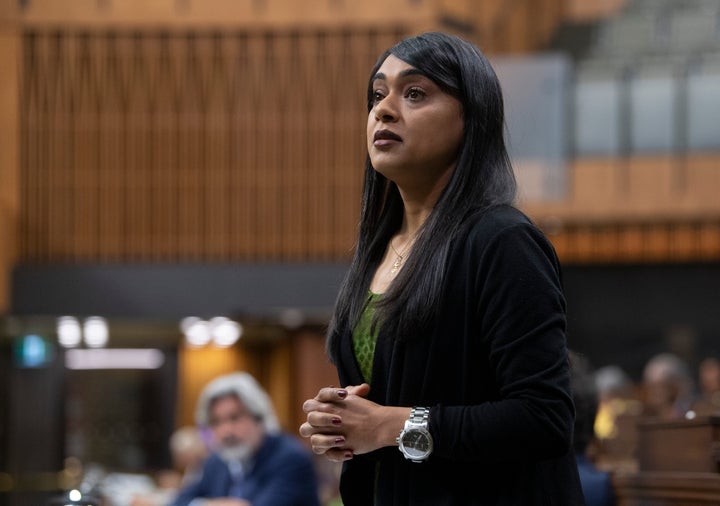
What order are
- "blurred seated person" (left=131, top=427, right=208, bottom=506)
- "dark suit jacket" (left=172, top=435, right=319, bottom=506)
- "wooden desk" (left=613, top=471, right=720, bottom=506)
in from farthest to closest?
1. "blurred seated person" (left=131, top=427, right=208, bottom=506)
2. "dark suit jacket" (left=172, top=435, right=319, bottom=506)
3. "wooden desk" (left=613, top=471, right=720, bottom=506)

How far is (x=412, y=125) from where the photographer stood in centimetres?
187

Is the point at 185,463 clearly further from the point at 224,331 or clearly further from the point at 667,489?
the point at 667,489

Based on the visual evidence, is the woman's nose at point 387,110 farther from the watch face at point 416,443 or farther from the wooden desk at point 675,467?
the wooden desk at point 675,467

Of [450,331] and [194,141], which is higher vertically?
[194,141]

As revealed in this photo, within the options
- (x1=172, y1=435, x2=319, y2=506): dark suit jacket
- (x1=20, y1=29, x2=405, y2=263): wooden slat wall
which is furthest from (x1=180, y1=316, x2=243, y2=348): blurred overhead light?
(x1=172, y1=435, x2=319, y2=506): dark suit jacket

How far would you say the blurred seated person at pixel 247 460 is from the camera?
5.12 metres

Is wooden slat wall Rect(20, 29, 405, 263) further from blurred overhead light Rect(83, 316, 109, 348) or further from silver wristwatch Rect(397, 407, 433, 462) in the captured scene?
silver wristwatch Rect(397, 407, 433, 462)

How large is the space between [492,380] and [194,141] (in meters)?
11.2

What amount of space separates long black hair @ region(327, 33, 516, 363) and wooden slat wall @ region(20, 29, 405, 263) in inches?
420

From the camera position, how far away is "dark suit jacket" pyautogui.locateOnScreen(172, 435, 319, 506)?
5.08 meters

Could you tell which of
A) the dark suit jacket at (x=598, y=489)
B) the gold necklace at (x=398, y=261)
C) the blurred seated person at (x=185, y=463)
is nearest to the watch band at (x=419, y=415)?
the gold necklace at (x=398, y=261)

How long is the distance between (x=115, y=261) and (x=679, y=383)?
6.00 m

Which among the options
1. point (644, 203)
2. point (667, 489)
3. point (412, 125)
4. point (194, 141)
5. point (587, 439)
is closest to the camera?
point (412, 125)

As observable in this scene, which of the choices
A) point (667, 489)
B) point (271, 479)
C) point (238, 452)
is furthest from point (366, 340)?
point (238, 452)
